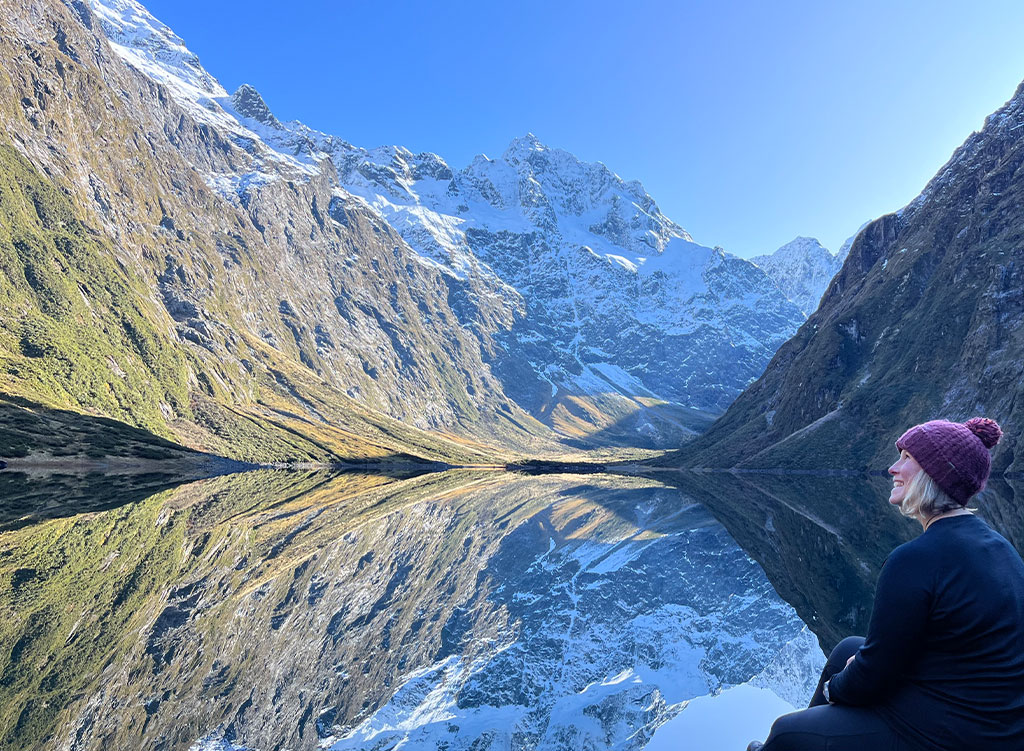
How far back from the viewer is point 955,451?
17.3 ft

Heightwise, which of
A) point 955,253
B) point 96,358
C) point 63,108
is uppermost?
point 63,108

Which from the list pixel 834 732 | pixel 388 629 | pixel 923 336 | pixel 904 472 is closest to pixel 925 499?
pixel 904 472

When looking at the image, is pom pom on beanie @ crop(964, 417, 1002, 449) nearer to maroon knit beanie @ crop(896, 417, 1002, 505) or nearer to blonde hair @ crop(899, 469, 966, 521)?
maroon knit beanie @ crop(896, 417, 1002, 505)

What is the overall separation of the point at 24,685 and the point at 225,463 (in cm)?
13251

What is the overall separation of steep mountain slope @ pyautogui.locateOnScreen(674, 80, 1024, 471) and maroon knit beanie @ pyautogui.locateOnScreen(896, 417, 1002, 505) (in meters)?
112

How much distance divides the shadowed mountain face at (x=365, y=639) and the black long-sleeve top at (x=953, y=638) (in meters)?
9.73

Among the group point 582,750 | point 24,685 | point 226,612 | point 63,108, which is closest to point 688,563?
point 582,750

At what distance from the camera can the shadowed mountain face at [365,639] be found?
45.0 feet

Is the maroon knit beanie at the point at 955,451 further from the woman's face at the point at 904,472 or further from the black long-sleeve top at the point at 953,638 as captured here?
the black long-sleeve top at the point at 953,638

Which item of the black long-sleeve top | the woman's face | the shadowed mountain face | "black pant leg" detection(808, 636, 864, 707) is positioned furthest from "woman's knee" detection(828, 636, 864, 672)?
the shadowed mountain face

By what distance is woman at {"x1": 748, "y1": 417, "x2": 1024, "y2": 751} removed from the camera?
454 centimetres

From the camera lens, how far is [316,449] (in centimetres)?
16288

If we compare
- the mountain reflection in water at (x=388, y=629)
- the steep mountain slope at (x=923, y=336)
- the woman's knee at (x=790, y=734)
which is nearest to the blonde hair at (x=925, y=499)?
the woman's knee at (x=790, y=734)

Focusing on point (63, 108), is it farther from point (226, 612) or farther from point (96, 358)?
point (226, 612)
